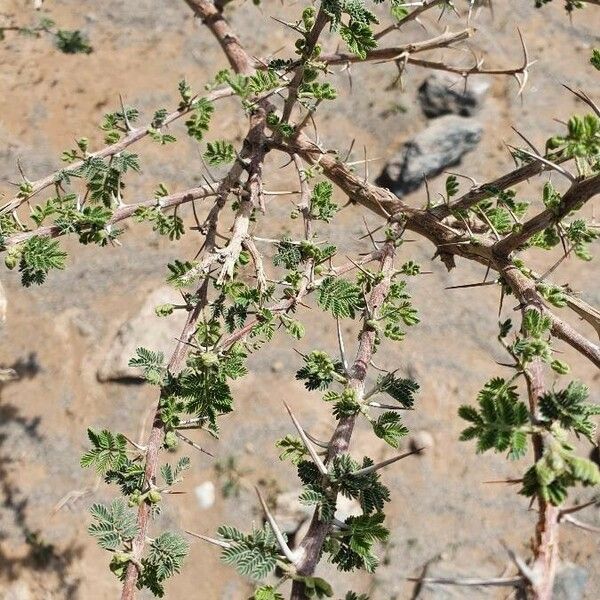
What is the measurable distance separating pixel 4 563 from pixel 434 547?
12.5ft

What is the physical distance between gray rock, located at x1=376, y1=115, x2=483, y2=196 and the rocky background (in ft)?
0.07

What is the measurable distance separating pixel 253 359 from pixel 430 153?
9.72 ft

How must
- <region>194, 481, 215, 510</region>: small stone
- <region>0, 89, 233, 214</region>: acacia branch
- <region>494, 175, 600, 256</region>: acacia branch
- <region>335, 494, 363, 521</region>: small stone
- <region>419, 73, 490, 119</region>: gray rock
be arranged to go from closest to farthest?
<region>494, 175, 600, 256</region>: acacia branch → <region>0, 89, 233, 214</region>: acacia branch → <region>335, 494, 363, 521</region>: small stone → <region>194, 481, 215, 510</region>: small stone → <region>419, 73, 490, 119</region>: gray rock

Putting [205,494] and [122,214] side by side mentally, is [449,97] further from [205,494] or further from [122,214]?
[122,214]

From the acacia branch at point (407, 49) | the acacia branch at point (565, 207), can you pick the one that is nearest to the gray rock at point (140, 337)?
the acacia branch at point (407, 49)

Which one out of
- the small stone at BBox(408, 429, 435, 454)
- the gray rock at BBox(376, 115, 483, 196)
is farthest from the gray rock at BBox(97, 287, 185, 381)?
the gray rock at BBox(376, 115, 483, 196)

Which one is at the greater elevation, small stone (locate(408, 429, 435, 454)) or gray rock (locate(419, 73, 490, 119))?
gray rock (locate(419, 73, 490, 119))

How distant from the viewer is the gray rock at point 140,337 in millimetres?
5672

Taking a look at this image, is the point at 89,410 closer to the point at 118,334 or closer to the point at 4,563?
the point at 118,334

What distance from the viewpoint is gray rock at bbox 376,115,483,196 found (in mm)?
6586

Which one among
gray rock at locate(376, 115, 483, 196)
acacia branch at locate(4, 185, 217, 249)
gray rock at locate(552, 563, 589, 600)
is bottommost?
gray rock at locate(552, 563, 589, 600)

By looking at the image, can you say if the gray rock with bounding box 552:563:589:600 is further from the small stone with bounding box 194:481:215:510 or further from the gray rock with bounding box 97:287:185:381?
the gray rock with bounding box 97:287:185:381

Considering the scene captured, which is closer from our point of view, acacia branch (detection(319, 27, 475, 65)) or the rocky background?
acacia branch (detection(319, 27, 475, 65))

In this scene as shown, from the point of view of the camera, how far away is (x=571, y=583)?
17.7ft
